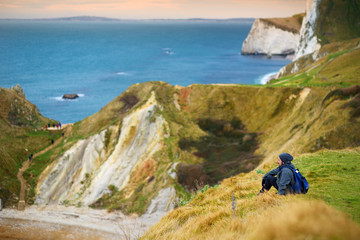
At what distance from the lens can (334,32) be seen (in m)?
105

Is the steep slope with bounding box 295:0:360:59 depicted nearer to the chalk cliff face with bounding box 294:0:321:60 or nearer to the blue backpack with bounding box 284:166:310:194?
the chalk cliff face with bounding box 294:0:321:60

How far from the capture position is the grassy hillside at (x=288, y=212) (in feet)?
14.4

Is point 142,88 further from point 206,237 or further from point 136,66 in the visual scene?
point 136,66

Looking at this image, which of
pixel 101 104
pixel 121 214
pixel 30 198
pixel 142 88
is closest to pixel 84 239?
pixel 121 214

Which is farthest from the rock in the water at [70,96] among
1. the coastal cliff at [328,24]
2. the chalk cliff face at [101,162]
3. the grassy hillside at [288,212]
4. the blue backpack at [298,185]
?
the blue backpack at [298,185]

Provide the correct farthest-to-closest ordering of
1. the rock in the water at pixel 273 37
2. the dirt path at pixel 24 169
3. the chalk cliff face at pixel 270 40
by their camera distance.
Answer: the rock in the water at pixel 273 37, the chalk cliff face at pixel 270 40, the dirt path at pixel 24 169

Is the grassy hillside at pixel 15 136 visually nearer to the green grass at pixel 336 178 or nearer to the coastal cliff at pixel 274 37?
the green grass at pixel 336 178

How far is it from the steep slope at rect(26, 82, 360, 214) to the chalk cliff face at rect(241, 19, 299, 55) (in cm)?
14221

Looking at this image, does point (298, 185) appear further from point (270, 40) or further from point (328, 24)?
point (270, 40)

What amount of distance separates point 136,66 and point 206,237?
480 feet

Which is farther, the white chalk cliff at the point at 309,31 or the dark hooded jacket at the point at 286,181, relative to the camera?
the white chalk cliff at the point at 309,31

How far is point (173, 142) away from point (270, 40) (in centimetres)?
15900

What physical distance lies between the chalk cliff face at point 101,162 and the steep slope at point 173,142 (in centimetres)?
15

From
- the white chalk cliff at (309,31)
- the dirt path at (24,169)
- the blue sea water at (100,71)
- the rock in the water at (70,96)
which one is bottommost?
the dirt path at (24,169)
